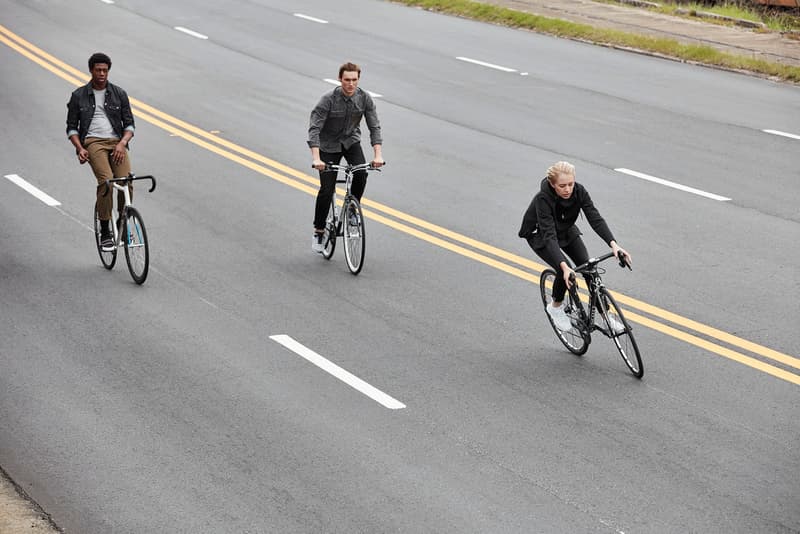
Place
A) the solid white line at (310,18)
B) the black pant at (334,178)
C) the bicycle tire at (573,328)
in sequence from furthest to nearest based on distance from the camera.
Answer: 1. the solid white line at (310,18)
2. the black pant at (334,178)
3. the bicycle tire at (573,328)

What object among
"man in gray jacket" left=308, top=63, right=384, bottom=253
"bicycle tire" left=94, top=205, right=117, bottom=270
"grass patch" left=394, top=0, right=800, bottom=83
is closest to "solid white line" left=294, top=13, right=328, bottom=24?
"grass patch" left=394, top=0, right=800, bottom=83

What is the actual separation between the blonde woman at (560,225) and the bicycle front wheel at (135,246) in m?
3.94

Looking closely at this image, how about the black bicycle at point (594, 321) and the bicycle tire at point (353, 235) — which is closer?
the black bicycle at point (594, 321)

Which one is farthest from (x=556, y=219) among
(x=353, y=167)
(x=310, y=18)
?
(x=310, y=18)

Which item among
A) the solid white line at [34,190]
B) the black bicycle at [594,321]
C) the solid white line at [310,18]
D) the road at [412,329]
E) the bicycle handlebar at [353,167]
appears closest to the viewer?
the road at [412,329]

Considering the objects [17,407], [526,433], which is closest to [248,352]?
[17,407]

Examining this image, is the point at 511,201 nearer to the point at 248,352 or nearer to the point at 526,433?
the point at 248,352

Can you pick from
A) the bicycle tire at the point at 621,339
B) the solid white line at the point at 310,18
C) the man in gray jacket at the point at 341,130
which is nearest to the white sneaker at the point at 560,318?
the bicycle tire at the point at 621,339

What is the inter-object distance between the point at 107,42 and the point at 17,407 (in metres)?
18.1

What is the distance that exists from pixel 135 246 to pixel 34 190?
4.26 metres

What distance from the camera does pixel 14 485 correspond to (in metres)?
8.16

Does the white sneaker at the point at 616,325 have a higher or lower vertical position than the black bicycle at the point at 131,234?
higher

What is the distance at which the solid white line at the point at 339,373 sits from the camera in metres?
9.54

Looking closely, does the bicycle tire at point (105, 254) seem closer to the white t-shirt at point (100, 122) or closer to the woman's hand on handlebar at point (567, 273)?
the white t-shirt at point (100, 122)
